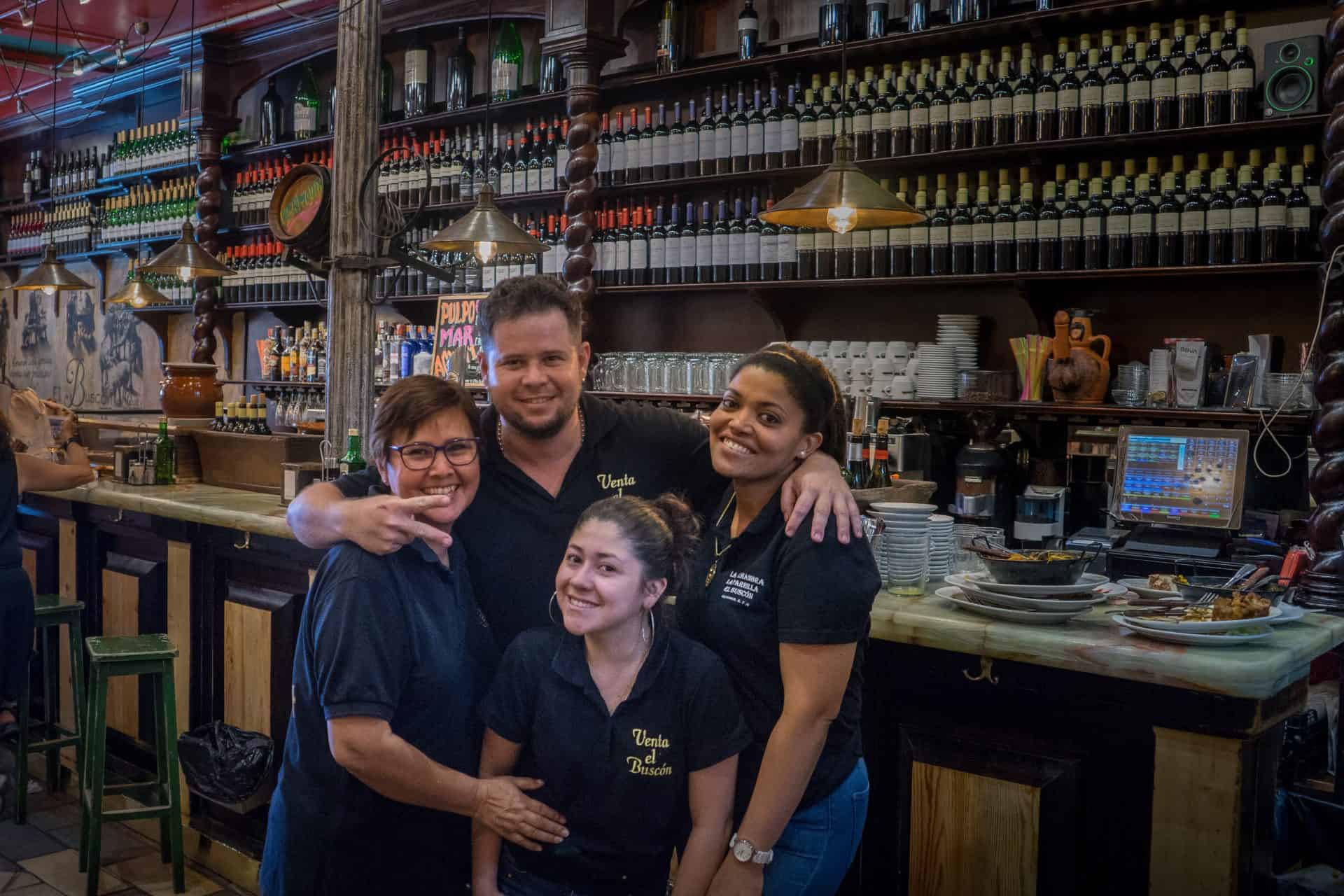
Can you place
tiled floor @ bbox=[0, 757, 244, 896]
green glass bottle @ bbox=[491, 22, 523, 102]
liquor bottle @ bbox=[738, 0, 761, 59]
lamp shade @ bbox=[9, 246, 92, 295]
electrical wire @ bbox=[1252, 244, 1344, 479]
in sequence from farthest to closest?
1. lamp shade @ bbox=[9, 246, 92, 295]
2. green glass bottle @ bbox=[491, 22, 523, 102]
3. liquor bottle @ bbox=[738, 0, 761, 59]
4. electrical wire @ bbox=[1252, 244, 1344, 479]
5. tiled floor @ bbox=[0, 757, 244, 896]

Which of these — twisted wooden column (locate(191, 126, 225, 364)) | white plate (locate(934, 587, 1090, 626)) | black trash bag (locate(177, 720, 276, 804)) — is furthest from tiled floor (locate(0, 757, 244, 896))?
twisted wooden column (locate(191, 126, 225, 364))

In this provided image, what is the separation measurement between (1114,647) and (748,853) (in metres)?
0.78

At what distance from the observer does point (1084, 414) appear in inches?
171

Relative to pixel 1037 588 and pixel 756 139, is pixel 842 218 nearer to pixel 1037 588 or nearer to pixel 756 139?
pixel 1037 588

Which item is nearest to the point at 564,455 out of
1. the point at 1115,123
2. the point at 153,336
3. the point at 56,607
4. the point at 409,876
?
the point at 409,876

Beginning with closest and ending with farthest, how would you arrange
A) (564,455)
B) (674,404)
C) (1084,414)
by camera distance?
(564,455)
(1084,414)
(674,404)

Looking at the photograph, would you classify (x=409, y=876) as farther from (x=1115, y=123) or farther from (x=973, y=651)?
→ (x=1115, y=123)

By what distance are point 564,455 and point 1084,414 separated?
111 inches

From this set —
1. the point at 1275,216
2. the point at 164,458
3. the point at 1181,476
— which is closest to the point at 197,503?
the point at 164,458

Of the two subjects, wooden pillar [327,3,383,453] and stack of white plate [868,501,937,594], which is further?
wooden pillar [327,3,383,453]

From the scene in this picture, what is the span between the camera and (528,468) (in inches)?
81.0

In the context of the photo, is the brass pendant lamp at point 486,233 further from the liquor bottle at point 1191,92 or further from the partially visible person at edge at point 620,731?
the partially visible person at edge at point 620,731

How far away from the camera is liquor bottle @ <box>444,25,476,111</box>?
6.50 meters

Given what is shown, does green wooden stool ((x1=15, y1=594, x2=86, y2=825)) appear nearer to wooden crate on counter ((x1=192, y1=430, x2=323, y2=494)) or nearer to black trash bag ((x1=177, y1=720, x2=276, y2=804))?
black trash bag ((x1=177, y1=720, x2=276, y2=804))
